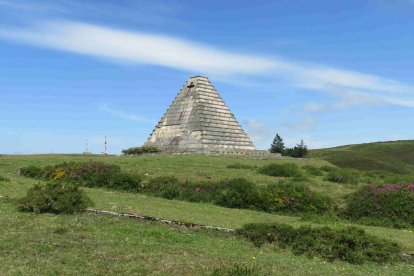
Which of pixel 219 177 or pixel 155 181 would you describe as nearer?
pixel 155 181

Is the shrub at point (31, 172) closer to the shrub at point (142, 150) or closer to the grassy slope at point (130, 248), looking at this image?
the grassy slope at point (130, 248)

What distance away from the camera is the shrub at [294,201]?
77.2 feet

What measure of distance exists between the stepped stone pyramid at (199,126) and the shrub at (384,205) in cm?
2789

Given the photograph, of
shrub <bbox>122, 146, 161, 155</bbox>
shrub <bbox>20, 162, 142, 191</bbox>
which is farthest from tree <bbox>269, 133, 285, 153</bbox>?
shrub <bbox>20, 162, 142, 191</bbox>

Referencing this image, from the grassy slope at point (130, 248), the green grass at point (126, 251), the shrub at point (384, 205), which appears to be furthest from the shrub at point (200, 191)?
the green grass at point (126, 251)

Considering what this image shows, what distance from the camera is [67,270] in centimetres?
1082

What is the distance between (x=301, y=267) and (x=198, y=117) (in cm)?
4331

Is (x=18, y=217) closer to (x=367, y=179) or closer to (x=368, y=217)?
(x=368, y=217)

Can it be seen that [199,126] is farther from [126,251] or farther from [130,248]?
[126,251]

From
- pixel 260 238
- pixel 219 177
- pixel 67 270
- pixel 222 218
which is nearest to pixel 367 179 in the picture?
pixel 219 177

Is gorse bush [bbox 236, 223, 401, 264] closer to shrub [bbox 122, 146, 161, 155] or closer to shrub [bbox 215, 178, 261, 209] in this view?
shrub [bbox 215, 178, 261, 209]

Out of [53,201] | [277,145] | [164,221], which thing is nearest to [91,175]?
[53,201]

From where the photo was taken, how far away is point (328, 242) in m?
14.6

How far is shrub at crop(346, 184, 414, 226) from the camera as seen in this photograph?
73.3 ft
